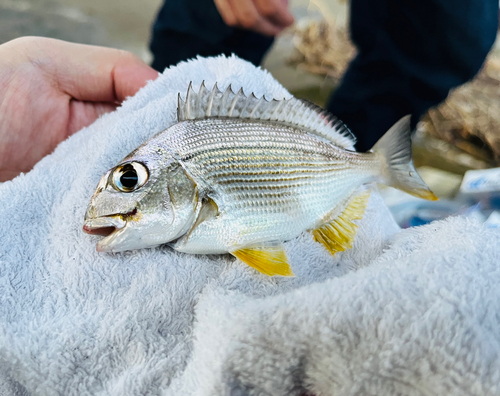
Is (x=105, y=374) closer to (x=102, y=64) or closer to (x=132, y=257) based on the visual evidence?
(x=132, y=257)

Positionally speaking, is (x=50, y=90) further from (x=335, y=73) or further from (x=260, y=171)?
(x=335, y=73)

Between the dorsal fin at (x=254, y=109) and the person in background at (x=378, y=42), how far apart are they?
841 mm

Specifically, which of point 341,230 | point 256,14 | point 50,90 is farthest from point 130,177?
point 256,14

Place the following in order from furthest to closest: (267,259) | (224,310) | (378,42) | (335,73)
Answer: (335,73) → (378,42) → (267,259) → (224,310)

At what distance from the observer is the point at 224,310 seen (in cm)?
48

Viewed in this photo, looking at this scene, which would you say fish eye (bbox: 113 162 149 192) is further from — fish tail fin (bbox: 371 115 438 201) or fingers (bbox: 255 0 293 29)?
fingers (bbox: 255 0 293 29)

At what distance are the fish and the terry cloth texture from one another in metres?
0.05

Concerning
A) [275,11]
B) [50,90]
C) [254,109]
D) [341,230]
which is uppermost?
[275,11]

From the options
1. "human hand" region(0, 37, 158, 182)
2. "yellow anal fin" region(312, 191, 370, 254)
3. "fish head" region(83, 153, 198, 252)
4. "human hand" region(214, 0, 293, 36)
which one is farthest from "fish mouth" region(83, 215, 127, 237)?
"human hand" region(214, 0, 293, 36)

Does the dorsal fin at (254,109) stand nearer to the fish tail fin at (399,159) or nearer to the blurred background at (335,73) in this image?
the fish tail fin at (399,159)

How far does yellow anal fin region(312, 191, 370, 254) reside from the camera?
668 mm

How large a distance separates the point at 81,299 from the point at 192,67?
25.0 inches

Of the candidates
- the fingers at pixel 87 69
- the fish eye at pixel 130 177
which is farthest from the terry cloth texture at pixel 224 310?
→ the fingers at pixel 87 69

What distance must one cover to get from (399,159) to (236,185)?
422 millimetres
